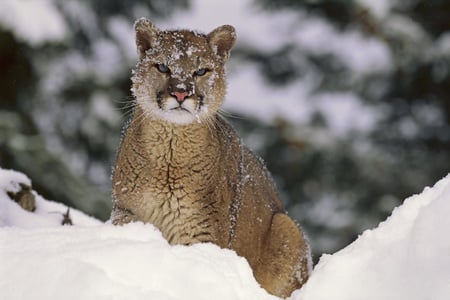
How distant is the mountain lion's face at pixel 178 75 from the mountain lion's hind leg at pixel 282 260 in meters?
0.93

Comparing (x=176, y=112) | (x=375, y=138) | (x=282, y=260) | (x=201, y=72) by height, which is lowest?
(x=282, y=260)

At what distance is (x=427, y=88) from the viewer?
57.2ft

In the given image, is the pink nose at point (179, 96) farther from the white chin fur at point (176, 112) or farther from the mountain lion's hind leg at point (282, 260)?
the mountain lion's hind leg at point (282, 260)

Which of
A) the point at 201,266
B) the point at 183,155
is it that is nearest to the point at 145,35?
the point at 183,155

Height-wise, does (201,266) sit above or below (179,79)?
below

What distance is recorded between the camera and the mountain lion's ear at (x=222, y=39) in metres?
5.85

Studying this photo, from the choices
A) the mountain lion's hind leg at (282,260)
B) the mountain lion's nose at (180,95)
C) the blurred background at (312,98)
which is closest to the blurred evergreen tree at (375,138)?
the blurred background at (312,98)

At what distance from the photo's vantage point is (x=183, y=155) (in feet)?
18.3

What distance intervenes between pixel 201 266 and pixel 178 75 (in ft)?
8.20

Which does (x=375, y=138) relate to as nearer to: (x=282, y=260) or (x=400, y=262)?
(x=282, y=260)

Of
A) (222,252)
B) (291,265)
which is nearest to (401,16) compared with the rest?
(291,265)

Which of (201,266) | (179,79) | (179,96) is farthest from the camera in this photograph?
(179,79)

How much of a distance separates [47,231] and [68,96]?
12.9m

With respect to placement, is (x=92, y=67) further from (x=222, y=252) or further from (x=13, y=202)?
(x=222, y=252)
